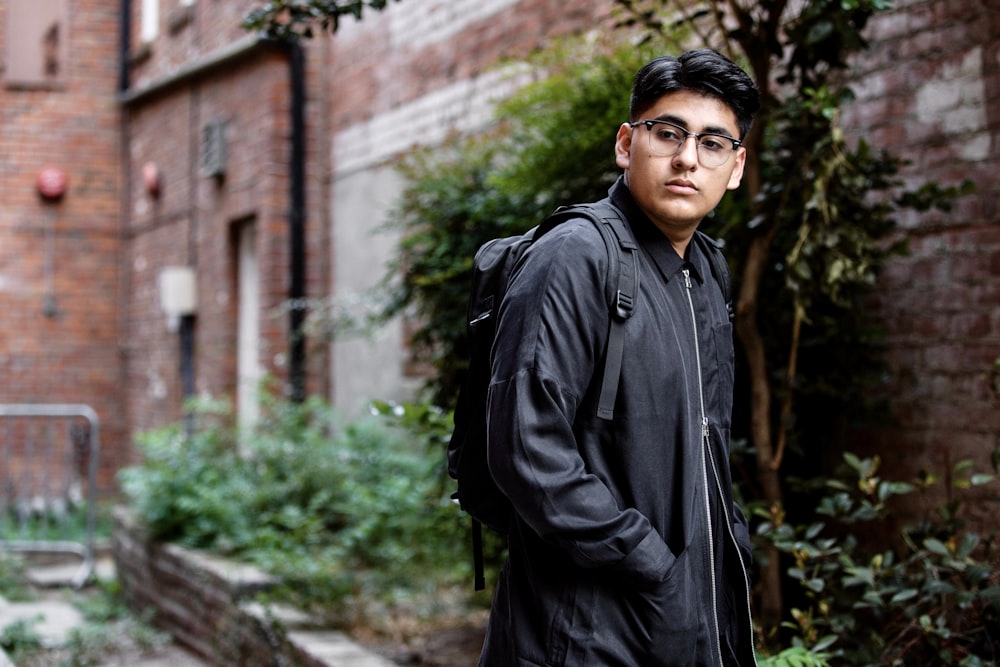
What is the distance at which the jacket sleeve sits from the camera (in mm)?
2068

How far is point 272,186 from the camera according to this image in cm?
968

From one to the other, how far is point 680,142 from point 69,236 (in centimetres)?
1141

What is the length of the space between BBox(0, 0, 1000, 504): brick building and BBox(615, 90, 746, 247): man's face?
85.3 inches

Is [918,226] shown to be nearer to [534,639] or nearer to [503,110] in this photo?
[503,110]

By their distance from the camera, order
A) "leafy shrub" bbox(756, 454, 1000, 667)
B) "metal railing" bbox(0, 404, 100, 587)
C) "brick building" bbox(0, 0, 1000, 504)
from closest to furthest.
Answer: "leafy shrub" bbox(756, 454, 1000, 667), "brick building" bbox(0, 0, 1000, 504), "metal railing" bbox(0, 404, 100, 587)

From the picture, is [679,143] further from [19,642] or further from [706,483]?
[19,642]

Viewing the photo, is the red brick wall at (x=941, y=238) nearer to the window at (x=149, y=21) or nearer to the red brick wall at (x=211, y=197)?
the red brick wall at (x=211, y=197)

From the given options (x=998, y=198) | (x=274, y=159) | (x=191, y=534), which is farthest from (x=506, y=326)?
(x=274, y=159)

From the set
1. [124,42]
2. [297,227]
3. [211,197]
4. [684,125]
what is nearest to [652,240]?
[684,125]

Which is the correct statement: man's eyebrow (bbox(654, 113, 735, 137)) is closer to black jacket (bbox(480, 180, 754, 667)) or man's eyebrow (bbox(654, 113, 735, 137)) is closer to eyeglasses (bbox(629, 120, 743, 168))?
eyeglasses (bbox(629, 120, 743, 168))

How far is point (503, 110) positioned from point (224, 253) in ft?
19.3

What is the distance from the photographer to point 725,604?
2377 millimetres

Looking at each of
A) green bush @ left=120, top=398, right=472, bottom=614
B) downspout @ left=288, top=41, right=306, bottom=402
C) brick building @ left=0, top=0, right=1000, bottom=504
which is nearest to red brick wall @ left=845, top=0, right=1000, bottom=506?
brick building @ left=0, top=0, right=1000, bottom=504

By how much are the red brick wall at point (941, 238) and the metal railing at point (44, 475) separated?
7.35 meters
